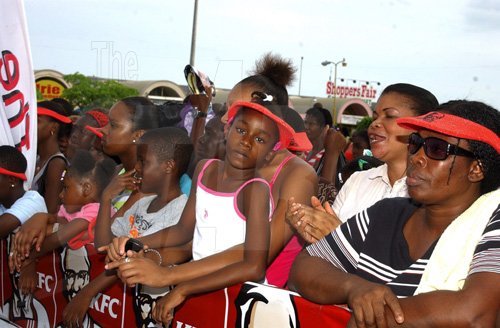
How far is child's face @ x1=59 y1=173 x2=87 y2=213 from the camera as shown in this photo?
4.94m

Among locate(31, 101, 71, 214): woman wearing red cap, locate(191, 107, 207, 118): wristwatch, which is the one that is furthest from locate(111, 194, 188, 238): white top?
locate(191, 107, 207, 118): wristwatch

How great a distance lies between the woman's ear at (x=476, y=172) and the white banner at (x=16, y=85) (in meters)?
3.91

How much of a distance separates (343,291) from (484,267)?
52 cm

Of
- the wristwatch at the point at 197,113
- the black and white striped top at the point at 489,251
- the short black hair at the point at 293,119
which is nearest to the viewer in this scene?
the black and white striped top at the point at 489,251

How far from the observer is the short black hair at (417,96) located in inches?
148

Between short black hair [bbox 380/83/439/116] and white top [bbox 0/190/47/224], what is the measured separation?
105 inches

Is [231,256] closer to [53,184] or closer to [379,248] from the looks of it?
[379,248]

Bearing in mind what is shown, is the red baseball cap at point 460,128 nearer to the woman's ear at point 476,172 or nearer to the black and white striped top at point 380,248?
the woman's ear at point 476,172

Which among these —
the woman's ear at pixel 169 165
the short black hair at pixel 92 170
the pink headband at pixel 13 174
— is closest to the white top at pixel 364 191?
the woman's ear at pixel 169 165

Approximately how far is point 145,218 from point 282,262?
2.94ft

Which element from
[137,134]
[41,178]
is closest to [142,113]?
[137,134]

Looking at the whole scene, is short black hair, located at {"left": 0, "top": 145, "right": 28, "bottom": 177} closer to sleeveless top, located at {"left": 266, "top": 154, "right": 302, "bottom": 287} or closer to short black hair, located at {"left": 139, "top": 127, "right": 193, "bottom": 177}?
short black hair, located at {"left": 139, "top": 127, "right": 193, "bottom": 177}

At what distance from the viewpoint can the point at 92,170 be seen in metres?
5.04

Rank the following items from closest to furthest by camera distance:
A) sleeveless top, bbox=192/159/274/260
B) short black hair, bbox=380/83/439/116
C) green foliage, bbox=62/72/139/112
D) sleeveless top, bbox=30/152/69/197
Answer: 1. sleeveless top, bbox=192/159/274/260
2. short black hair, bbox=380/83/439/116
3. sleeveless top, bbox=30/152/69/197
4. green foliage, bbox=62/72/139/112
